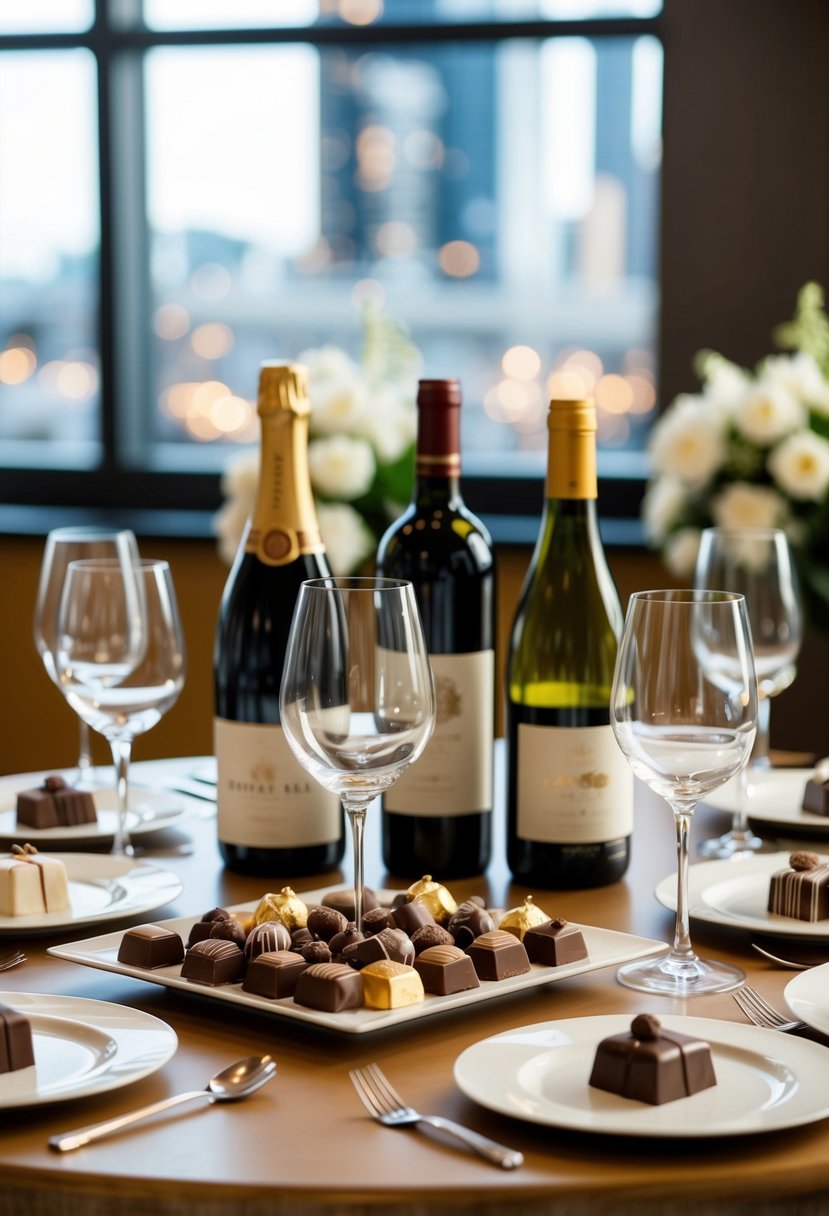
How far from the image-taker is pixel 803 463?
244 cm

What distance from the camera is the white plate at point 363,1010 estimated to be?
2.99 ft

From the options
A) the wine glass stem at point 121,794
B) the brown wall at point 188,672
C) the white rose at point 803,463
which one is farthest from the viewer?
the brown wall at point 188,672

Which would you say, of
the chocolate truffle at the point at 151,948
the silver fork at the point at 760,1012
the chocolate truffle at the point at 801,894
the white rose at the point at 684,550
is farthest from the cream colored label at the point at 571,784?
the white rose at the point at 684,550

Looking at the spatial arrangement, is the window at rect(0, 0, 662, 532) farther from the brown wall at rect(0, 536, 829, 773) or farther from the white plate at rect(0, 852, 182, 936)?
the white plate at rect(0, 852, 182, 936)

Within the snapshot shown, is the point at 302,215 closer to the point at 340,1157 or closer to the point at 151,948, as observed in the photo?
the point at 151,948

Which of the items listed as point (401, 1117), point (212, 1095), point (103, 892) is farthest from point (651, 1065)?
point (103, 892)

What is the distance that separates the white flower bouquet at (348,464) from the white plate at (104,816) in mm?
885

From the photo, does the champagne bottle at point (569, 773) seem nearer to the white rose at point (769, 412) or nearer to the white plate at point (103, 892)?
the white plate at point (103, 892)

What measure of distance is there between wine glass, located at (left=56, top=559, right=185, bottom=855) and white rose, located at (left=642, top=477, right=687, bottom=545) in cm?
137

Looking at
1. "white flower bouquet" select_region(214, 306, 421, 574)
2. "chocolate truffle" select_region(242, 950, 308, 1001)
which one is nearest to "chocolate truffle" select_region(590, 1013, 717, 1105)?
"chocolate truffle" select_region(242, 950, 308, 1001)

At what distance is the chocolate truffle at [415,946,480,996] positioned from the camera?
3.14ft

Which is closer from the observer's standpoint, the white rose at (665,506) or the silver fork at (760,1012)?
the silver fork at (760,1012)

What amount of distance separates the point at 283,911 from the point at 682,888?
0.86ft

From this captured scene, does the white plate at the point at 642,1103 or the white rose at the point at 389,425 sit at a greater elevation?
the white rose at the point at 389,425
